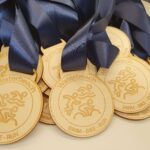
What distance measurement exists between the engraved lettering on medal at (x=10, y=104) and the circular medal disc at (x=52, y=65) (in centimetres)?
7

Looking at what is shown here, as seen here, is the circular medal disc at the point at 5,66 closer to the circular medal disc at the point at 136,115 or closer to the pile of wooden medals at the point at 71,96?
the pile of wooden medals at the point at 71,96

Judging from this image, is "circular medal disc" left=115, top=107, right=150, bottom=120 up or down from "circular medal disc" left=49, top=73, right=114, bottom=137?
down

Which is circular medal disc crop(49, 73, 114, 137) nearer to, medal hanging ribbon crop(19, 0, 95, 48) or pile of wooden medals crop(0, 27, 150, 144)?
pile of wooden medals crop(0, 27, 150, 144)

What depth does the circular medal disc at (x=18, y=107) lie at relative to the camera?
70 cm

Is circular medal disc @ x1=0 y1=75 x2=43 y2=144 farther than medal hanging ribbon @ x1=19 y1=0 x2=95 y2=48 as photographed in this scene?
No

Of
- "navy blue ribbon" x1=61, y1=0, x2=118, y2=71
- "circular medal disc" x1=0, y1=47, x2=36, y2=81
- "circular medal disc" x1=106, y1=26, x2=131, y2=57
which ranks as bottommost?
"circular medal disc" x1=0, y1=47, x2=36, y2=81

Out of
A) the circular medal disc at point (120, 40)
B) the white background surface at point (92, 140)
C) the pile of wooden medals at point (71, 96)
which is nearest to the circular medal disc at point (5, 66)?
the pile of wooden medals at point (71, 96)

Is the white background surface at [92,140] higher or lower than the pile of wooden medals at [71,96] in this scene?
lower

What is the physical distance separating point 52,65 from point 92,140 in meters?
0.20

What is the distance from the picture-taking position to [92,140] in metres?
Answer: 0.72

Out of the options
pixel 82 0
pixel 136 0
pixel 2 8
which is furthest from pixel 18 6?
pixel 136 0

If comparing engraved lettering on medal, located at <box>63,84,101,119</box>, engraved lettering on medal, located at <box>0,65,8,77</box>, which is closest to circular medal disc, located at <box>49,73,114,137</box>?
engraved lettering on medal, located at <box>63,84,101,119</box>

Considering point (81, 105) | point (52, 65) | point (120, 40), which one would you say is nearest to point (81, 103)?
point (81, 105)

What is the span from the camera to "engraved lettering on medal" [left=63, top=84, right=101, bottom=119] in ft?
2.38
